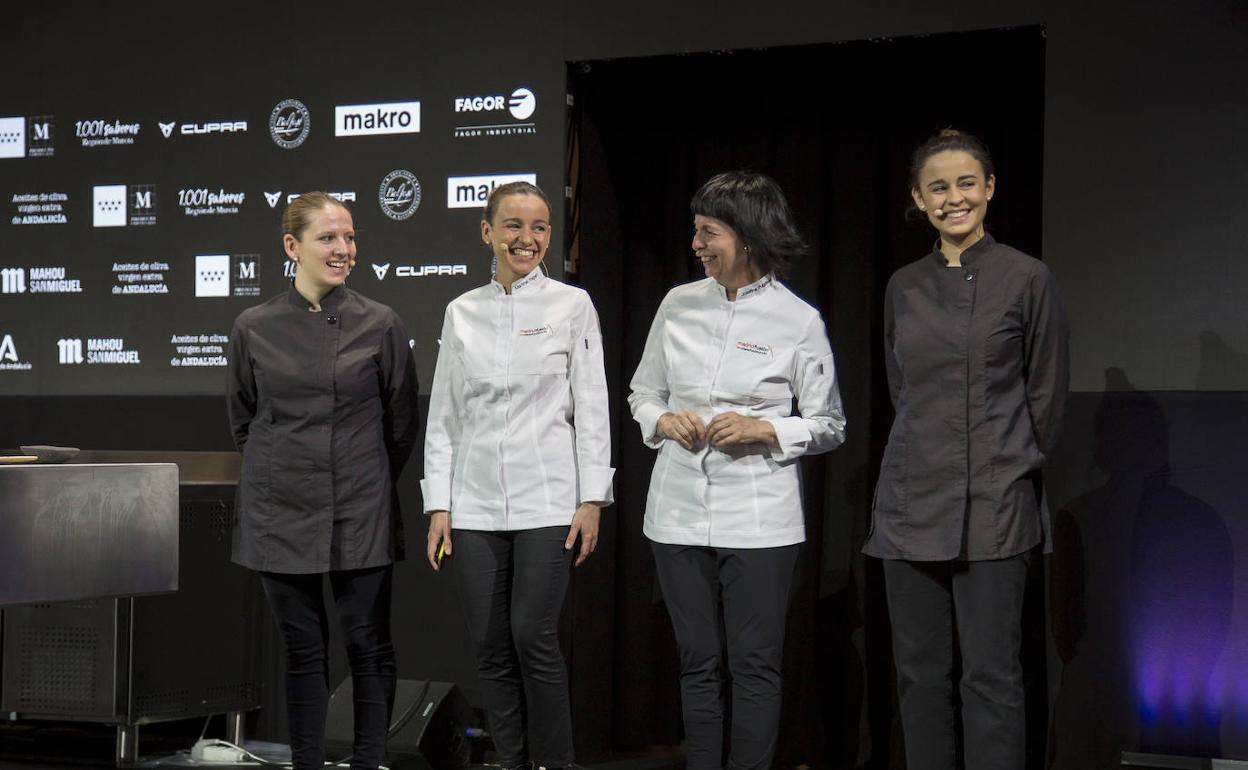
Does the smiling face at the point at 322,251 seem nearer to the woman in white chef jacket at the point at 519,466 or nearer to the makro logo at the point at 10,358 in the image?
the woman in white chef jacket at the point at 519,466

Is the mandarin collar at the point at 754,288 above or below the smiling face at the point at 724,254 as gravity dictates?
below

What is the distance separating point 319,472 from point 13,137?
8.82ft

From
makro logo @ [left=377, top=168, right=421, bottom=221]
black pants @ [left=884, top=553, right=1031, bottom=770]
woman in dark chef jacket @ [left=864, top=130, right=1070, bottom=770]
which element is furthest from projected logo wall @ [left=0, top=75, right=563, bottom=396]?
black pants @ [left=884, top=553, right=1031, bottom=770]

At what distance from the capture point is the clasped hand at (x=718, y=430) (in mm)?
3002

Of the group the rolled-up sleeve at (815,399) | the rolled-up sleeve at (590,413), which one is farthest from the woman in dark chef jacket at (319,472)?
the rolled-up sleeve at (815,399)

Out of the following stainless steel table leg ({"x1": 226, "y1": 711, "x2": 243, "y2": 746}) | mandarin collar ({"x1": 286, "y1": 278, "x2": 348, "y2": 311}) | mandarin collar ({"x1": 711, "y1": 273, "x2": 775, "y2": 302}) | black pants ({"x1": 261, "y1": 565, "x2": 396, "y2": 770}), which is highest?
mandarin collar ({"x1": 711, "y1": 273, "x2": 775, "y2": 302})

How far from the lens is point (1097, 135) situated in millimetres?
3691

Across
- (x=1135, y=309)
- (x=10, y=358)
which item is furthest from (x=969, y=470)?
(x=10, y=358)

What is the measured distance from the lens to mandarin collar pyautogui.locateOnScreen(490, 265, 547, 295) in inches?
133

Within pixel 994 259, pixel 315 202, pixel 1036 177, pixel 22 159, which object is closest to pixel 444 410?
pixel 315 202

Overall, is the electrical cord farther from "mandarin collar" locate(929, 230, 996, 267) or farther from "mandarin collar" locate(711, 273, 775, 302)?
"mandarin collar" locate(929, 230, 996, 267)

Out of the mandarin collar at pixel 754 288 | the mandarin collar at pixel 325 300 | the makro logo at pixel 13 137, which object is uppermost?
the makro logo at pixel 13 137

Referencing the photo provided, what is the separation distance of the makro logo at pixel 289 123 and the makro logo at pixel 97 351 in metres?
0.98

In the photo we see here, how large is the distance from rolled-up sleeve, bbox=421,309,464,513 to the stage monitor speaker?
114 centimetres
